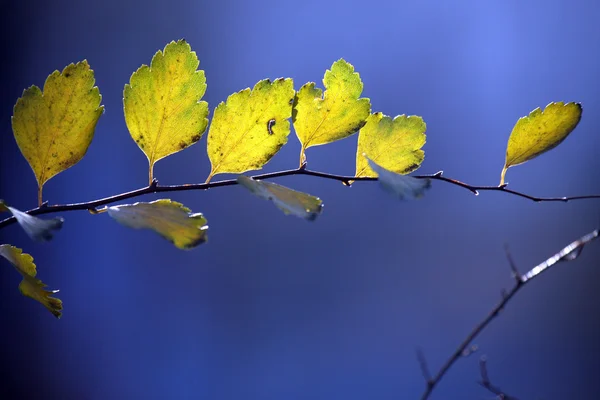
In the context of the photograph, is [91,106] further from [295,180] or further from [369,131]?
[295,180]

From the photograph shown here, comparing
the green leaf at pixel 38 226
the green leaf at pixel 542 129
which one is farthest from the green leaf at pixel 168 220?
the green leaf at pixel 542 129

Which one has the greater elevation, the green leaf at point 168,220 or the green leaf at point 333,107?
the green leaf at point 333,107

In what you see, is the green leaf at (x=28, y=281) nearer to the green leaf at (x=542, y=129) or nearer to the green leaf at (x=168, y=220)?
the green leaf at (x=168, y=220)

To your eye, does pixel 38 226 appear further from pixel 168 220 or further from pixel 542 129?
pixel 542 129

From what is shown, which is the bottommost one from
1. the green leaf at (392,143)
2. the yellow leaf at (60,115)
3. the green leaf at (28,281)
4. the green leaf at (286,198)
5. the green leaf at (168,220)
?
the green leaf at (28,281)

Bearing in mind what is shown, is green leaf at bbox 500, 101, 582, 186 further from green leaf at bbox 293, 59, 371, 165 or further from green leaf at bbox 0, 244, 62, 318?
green leaf at bbox 0, 244, 62, 318

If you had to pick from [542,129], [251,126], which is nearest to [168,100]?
[251,126]
